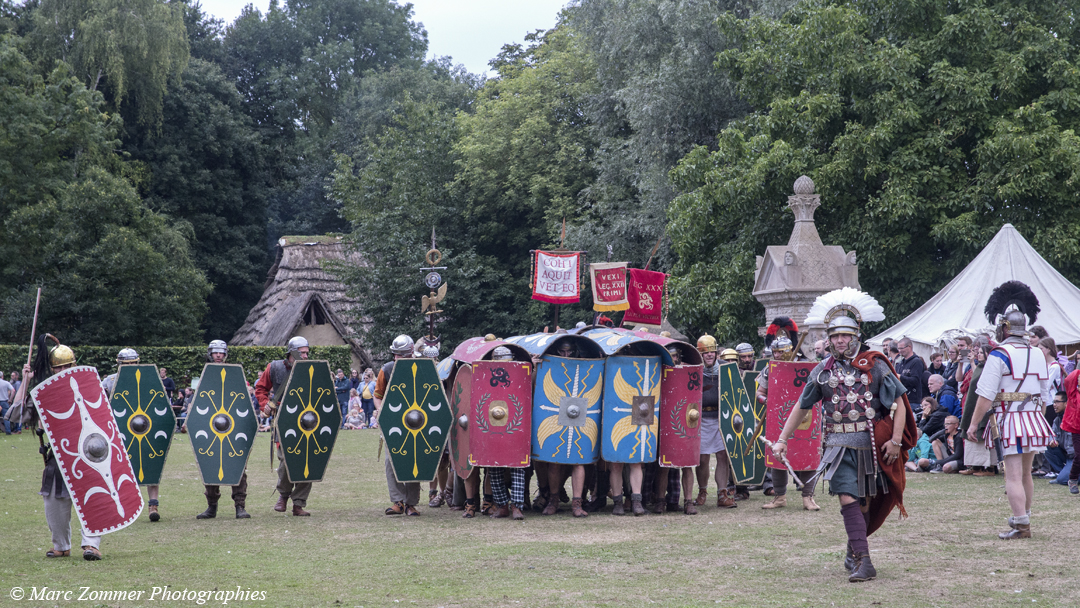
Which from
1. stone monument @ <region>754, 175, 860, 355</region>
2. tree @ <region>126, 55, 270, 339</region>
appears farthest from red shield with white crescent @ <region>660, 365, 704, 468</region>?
tree @ <region>126, 55, 270, 339</region>

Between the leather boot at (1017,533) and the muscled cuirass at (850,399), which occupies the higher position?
the muscled cuirass at (850,399)

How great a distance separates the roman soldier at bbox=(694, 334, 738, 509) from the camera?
34.1 ft

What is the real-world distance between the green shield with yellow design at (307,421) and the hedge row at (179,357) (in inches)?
725

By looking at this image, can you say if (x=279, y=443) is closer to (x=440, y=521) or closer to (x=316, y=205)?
(x=440, y=521)

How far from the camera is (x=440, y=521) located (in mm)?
9711

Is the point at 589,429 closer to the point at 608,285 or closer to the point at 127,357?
the point at 127,357

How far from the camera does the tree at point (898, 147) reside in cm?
1991

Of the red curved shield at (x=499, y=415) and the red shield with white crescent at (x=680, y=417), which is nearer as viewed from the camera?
the red curved shield at (x=499, y=415)

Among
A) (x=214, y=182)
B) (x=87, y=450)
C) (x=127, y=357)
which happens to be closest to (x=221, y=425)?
(x=127, y=357)

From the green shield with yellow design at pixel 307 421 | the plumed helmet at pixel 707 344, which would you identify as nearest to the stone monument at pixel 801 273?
the plumed helmet at pixel 707 344

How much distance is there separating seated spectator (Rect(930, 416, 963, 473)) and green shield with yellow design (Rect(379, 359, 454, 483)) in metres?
6.44

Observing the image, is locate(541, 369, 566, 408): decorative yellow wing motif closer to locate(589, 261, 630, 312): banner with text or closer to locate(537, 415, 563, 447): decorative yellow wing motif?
locate(537, 415, 563, 447): decorative yellow wing motif

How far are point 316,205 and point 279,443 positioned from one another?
4001 cm

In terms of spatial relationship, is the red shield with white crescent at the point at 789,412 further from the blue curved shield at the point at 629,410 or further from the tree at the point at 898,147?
the tree at the point at 898,147
